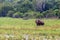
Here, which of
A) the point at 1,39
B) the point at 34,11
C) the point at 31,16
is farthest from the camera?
the point at 34,11

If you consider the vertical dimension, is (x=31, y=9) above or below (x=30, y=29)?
below

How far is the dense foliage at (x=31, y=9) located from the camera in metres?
43.8

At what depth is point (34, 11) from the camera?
47.4m

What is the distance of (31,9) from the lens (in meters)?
48.3

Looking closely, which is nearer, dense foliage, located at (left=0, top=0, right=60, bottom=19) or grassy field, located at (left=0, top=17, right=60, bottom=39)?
grassy field, located at (left=0, top=17, right=60, bottom=39)

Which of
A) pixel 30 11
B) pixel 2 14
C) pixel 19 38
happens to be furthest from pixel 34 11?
pixel 19 38

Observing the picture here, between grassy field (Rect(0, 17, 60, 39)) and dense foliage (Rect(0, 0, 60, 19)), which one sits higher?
grassy field (Rect(0, 17, 60, 39))

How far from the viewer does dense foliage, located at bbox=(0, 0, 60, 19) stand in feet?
144

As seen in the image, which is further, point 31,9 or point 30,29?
point 31,9

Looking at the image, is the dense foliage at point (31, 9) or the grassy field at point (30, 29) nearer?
the grassy field at point (30, 29)

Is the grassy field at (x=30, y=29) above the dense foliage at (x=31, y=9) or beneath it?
above

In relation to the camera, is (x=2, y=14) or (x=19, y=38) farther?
(x=2, y=14)

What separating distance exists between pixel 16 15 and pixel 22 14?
5.01 feet

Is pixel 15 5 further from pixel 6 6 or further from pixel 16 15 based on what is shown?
pixel 16 15
